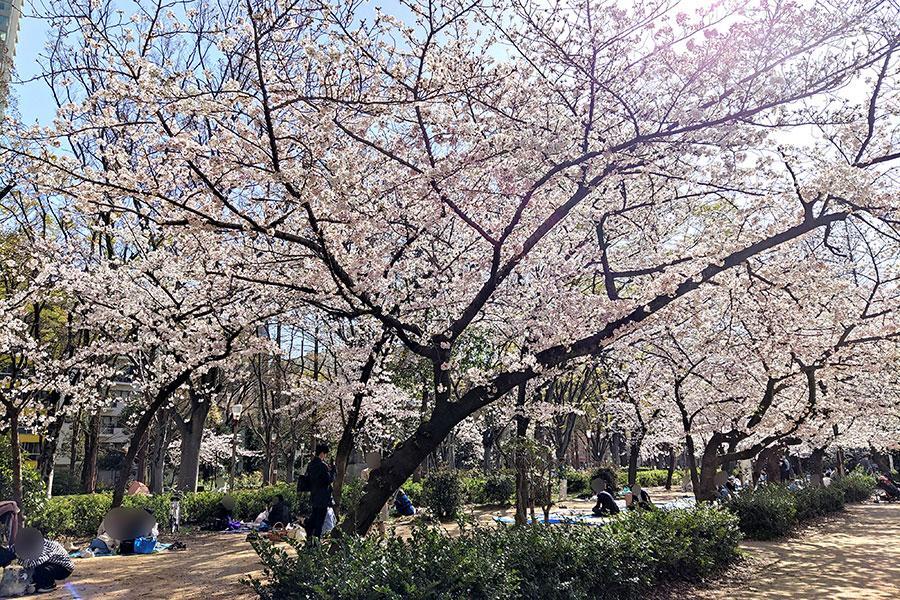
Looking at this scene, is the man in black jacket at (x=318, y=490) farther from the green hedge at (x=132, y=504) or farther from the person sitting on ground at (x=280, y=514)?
the green hedge at (x=132, y=504)

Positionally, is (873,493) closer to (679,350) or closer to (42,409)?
(679,350)

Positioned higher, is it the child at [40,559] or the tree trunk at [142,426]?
the tree trunk at [142,426]

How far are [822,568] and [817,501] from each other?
7066 mm

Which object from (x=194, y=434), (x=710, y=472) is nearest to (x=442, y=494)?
(x=194, y=434)

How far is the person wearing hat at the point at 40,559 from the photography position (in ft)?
21.7

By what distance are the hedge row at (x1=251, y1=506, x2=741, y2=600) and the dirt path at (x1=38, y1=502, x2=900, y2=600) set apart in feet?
1.69

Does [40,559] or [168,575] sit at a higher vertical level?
[40,559]

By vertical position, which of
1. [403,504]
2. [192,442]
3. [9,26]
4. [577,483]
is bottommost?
[403,504]

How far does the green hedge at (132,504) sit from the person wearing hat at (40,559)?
415 cm

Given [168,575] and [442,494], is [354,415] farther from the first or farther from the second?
[442,494]

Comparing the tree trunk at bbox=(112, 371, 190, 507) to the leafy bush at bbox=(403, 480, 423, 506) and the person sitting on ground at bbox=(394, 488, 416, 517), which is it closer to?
the person sitting on ground at bbox=(394, 488, 416, 517)

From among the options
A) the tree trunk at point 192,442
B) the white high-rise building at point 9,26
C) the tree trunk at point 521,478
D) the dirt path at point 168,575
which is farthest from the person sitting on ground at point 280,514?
the white high-rise building at point 9,26

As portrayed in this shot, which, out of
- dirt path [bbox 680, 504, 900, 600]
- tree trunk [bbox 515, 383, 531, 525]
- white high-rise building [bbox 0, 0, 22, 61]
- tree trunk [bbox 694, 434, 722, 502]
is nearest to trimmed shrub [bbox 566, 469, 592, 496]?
dirt path [bbox 680, 504, 900, 600]

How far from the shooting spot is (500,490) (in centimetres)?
1947
